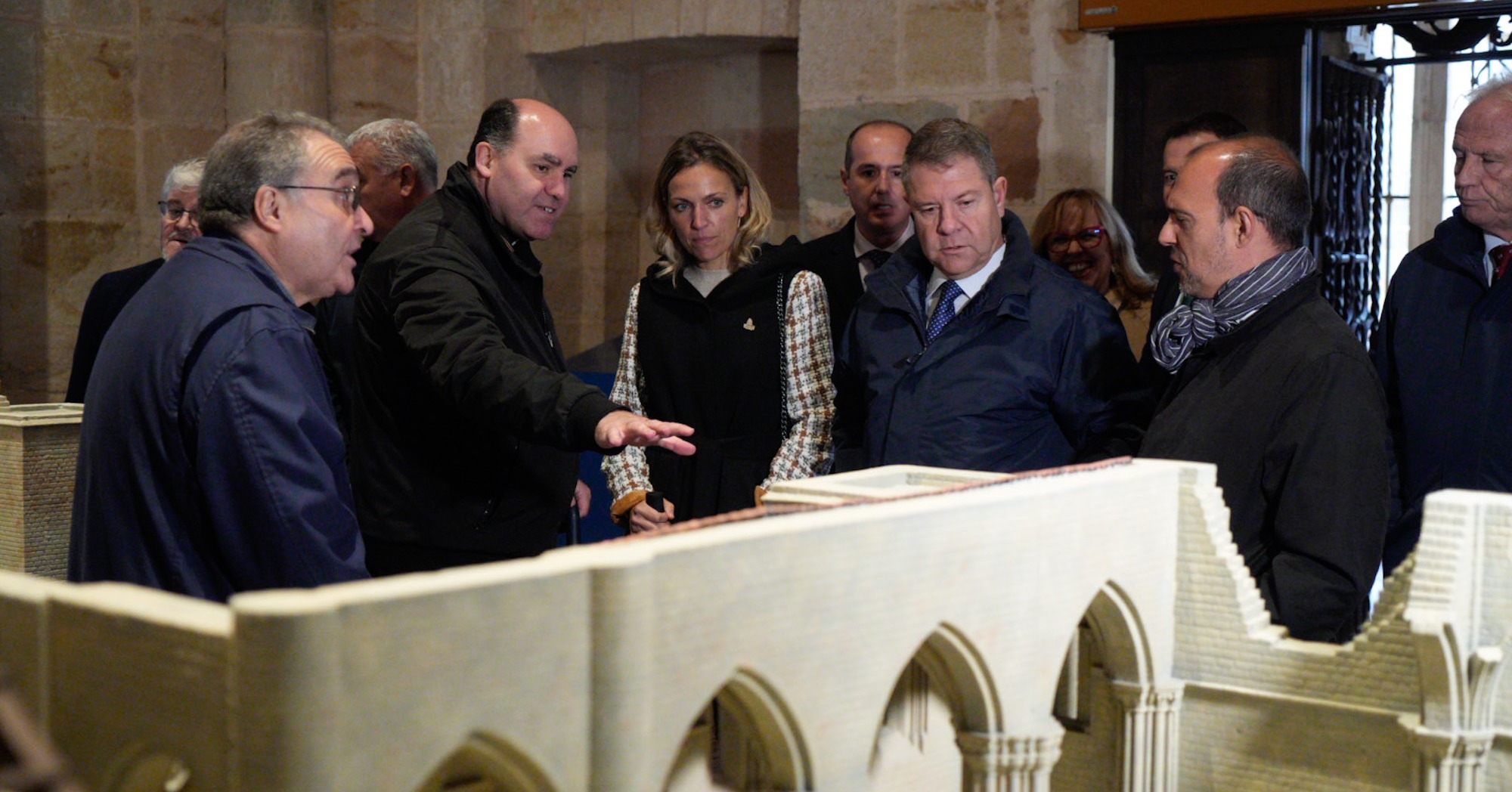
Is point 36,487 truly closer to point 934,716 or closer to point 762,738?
point 934,716

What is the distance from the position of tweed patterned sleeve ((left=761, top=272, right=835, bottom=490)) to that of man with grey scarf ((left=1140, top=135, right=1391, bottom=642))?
3.08ft

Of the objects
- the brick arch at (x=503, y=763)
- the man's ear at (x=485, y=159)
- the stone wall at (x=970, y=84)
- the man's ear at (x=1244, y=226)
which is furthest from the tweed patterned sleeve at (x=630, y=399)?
the brick arch at (x=503, y=763)

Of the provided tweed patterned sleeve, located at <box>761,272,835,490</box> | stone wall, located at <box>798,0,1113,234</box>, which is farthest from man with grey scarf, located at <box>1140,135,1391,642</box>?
stone wall, located at <box>798,0,1113,234</box>

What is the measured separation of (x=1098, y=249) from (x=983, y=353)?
1279 mm

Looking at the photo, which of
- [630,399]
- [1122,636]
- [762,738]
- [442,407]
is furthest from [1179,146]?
[762,738]

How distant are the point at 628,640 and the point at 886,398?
6.85 ft

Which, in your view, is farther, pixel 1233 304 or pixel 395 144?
pixel 395 144

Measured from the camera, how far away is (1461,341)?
10.1ft

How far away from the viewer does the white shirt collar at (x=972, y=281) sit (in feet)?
10.5

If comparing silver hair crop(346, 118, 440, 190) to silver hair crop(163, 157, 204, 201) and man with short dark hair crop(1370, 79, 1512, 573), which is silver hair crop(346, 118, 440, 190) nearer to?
silver hair crop(163, 157, 204, 201)

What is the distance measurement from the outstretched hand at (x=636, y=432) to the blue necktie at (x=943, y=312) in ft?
2.77

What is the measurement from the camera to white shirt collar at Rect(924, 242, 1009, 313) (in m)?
3.20

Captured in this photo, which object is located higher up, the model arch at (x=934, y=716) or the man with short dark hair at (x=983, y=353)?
the man with short dark hair at (x=983, y=353)

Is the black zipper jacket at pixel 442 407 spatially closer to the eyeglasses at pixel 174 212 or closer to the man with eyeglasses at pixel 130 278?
the man with eyeglasses at pixel 130 278
